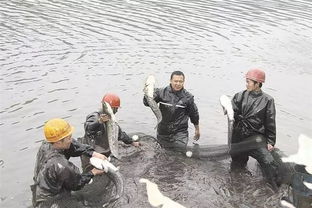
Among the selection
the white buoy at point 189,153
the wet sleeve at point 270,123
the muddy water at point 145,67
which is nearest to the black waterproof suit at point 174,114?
the white buoy at point 189,153

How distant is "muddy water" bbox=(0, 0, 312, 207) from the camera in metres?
9.22

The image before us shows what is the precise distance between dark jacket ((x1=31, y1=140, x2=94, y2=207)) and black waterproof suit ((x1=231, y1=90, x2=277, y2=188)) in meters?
3.88

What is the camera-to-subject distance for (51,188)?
6.39m

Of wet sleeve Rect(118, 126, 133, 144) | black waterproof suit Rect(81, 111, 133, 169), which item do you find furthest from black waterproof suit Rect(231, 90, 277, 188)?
black waterproof suit Rect(81, 111, 133, 169)

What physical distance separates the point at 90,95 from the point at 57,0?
15285 mm

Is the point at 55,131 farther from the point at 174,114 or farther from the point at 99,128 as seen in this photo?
the point at 174,114

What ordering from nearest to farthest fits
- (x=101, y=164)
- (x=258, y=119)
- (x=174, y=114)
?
(x=101, y=164) → (x=258, y=119) → (x=174, y=114)

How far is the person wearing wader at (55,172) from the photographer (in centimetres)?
629

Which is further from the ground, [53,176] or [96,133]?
[53,176]

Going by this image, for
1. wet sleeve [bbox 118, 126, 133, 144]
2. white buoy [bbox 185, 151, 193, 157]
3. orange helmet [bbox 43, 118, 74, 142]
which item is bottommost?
white buoy [bbox 185, 151, 193, 157]

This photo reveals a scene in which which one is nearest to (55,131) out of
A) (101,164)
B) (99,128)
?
(101,164)

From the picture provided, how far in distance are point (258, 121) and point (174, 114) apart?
6.64 ft

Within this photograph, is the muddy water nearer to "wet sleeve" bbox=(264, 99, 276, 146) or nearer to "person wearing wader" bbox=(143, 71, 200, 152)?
"person wearing wader" bbox=(143, 71, 200, 152)

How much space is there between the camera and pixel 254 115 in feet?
28.4
